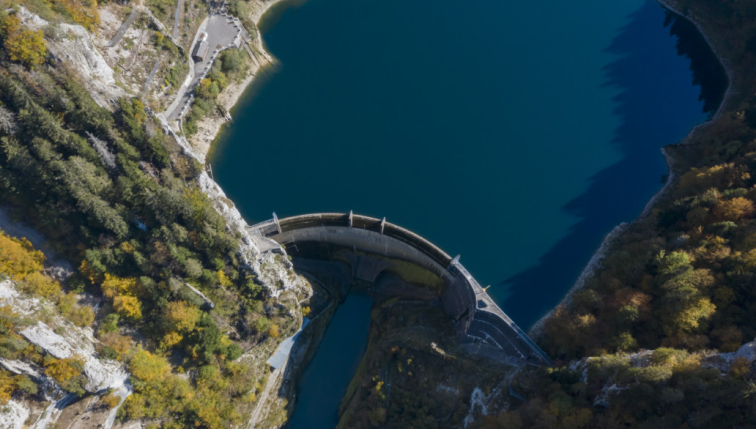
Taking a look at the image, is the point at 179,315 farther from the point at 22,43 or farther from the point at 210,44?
the point at 210,44

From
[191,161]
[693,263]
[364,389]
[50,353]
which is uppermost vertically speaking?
[693,263]

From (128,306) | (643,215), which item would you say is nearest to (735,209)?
(643,215)

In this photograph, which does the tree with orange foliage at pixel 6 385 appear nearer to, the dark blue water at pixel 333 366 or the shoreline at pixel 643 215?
the dark blue water at pixel 333 366

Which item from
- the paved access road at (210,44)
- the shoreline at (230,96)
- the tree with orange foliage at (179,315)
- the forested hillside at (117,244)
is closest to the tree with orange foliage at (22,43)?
the forested hillside at (117,244)

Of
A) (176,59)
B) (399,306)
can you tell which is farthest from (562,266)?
(176,59)

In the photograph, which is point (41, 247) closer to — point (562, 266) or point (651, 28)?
point (562, 266)

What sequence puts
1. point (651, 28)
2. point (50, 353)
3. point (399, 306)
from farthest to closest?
point (651, 28), point (399, 306), point (50, 353)
